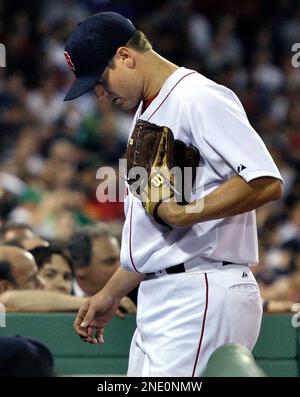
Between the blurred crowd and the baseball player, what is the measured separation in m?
2.69

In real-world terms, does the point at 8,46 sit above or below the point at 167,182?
above

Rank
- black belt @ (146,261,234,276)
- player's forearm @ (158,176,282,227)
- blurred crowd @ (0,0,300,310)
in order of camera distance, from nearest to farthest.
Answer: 1. player's forearm @ (158,176,282,227)
2. black belt @ (146,261,234,276)
3. blurred crowd @ (0,0,300,310)

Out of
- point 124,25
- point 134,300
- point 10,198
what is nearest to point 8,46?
point 10,198

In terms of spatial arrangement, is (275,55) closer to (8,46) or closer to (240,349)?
(8,46)

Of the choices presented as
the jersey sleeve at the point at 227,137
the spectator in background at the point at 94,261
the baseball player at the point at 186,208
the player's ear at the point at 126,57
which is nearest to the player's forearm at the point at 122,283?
the baseball player at the point at 186,208

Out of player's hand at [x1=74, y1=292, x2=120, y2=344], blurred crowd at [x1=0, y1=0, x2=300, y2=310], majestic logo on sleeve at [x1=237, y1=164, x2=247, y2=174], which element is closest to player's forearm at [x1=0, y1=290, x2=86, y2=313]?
player's hand at [x1=74, y1=292, x2=120, y2=344]

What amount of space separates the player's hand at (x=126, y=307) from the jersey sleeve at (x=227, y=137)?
1.01 metres

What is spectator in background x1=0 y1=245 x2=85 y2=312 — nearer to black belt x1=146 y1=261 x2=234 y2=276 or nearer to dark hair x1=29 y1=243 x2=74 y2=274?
dark hair x1=29 y1=243 x2=74 y2=274

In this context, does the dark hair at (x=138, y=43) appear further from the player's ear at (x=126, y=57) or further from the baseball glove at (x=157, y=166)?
the baseball glove at (x=157, y=166)

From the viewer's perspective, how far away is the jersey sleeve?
196 centimetres

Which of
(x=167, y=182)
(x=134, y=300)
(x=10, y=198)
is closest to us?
(x=167, y=182)
